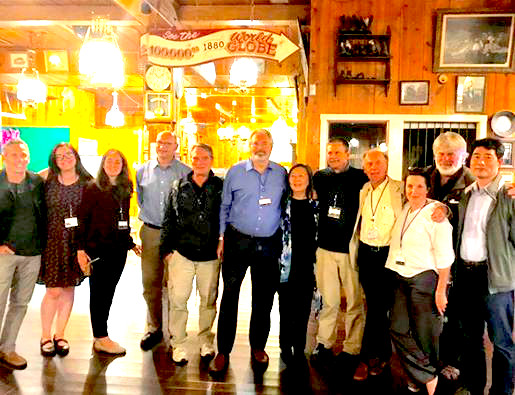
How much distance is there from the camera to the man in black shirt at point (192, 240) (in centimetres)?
343

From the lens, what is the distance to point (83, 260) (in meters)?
3.50

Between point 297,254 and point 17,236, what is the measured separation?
1.86m

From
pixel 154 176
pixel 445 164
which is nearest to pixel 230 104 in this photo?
pixel 154 176

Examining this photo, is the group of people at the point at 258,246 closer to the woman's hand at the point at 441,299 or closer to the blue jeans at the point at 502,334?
the blue jeans at the point at 502,334

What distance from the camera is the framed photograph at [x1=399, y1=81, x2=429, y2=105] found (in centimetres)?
527

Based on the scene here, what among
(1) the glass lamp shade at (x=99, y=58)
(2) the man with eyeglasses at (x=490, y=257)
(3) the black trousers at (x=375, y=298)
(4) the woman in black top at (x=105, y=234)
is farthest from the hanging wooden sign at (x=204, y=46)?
(2) the man with eyeglasses at (x=490, y=257)

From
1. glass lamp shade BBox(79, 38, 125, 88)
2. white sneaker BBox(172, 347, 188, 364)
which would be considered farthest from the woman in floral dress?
glass lamp shade BBox(79, 38, 125, 88)

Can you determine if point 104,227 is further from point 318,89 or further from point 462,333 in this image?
point 318,89

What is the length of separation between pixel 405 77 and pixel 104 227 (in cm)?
347

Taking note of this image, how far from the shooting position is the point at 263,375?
132 inches

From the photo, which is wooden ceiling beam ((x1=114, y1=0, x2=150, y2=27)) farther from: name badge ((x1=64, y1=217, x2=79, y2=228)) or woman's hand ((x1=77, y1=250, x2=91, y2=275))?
woman's hand ((x1=77, y1=250, x2=91, y2=275))

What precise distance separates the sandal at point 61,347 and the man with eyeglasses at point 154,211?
1.75ft

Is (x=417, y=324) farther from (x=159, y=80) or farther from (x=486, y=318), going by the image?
(x=159, y=80)

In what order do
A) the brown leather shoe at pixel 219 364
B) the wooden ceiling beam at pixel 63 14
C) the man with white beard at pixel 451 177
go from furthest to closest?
the wooden ceiling beam at pixel 63 14, the brown leather shoe at pixel 219 364, the man with white beard at pixel 451 177
